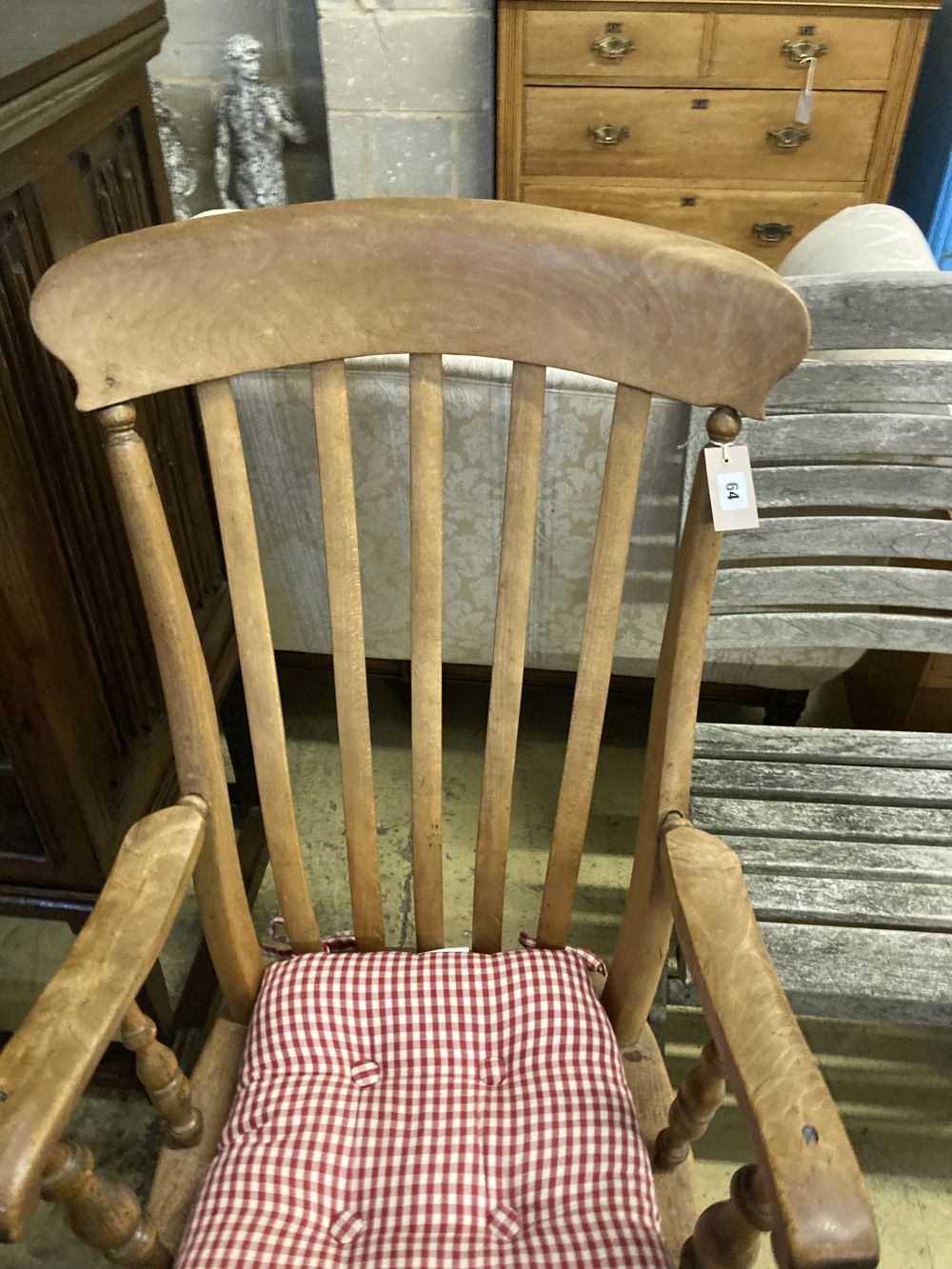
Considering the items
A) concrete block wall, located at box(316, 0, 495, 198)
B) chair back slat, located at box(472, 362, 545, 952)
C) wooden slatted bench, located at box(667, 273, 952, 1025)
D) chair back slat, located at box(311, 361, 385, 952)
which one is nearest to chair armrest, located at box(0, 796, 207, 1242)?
chair back slat, located at box(311, 361, 385, 952)

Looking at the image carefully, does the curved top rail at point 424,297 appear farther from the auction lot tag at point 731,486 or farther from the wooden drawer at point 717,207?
the wooden drawer at point 717,207

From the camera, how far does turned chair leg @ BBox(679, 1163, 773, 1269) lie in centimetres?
60

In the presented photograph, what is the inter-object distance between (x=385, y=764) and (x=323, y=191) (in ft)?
7.89

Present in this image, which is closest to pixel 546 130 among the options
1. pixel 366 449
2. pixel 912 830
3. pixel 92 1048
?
pixel 366 449

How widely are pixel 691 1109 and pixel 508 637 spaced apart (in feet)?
1.25

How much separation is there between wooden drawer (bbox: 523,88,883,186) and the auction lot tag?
2635mm

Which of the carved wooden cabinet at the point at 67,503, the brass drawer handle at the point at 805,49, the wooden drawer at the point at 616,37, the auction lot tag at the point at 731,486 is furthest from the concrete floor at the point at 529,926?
the brass drawer handle at the point at 805,49

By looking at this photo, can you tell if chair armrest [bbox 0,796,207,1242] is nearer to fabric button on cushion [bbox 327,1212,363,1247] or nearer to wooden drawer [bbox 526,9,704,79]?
fabric button on cushion [bbox 327,1212,363,1247]

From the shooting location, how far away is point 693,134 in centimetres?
294

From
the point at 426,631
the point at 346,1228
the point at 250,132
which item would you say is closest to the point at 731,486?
the point at 426,631

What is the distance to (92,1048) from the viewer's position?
61cm

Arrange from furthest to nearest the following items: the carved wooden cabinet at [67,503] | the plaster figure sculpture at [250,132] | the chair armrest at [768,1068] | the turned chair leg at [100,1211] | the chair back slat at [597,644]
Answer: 1. the plaster figure sculpture at [250,132]
2. the carved wooden cabinet at [67,503]
3. the chair back slat at [597,644]
4. the turned chair leg at [100,1211]
5. the chair armrest at [768,1068]

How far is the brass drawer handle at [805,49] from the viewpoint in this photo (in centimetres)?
280

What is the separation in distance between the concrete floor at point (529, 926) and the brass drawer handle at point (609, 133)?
1.90 metres
